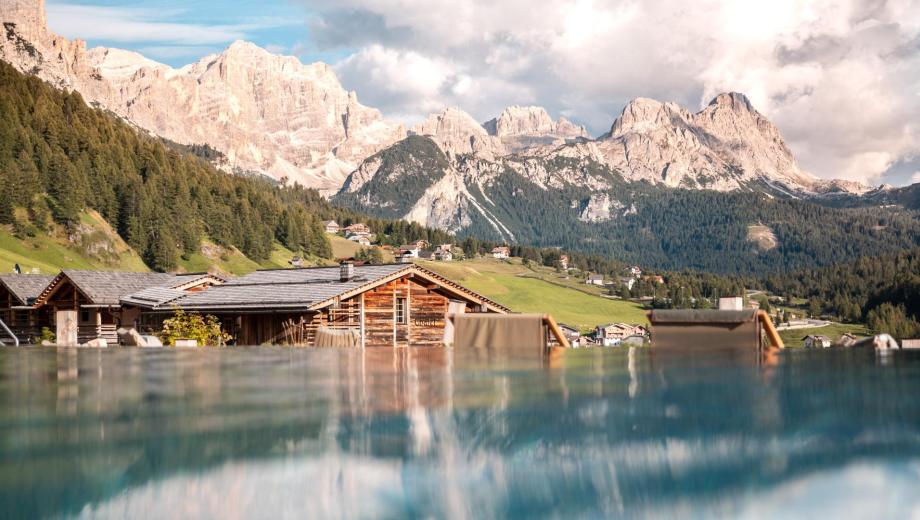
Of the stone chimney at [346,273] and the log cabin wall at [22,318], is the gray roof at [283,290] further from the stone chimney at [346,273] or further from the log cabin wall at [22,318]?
the log cabin wall at [22,318]

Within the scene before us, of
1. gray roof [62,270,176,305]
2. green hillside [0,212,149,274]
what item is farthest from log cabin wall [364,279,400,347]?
green hillside [0,212,149,274]

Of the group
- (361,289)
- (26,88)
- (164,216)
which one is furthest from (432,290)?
(26,88)

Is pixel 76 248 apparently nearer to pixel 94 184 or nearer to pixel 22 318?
pixel 94 184

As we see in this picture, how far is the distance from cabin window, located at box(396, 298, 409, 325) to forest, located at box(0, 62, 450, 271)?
102 metres

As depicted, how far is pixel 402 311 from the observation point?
50.4 m

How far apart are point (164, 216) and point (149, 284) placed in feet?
359

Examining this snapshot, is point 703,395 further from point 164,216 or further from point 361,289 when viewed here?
point 164,216

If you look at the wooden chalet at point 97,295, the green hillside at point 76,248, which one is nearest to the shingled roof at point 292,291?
the wooden chalet at point 97,295

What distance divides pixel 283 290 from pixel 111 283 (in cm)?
1989

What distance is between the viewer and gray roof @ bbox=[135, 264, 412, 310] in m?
46.8

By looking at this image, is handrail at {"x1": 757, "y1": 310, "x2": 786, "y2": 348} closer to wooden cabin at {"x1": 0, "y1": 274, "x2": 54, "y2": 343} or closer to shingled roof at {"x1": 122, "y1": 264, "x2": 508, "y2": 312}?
shingled roof at {"x1": 122, "y1": 264, "x2": 508, "y2": 312}

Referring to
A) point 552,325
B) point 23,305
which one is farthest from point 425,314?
point 23,305

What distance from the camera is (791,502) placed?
7352 millimetres

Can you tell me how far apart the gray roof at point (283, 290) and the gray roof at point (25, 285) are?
1823 cm
